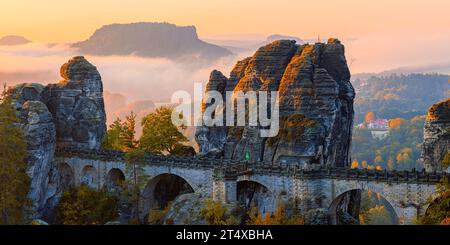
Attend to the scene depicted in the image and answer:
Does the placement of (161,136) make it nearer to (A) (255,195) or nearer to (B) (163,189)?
(B) (163,189)

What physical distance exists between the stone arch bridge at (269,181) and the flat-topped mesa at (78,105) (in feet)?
17.0

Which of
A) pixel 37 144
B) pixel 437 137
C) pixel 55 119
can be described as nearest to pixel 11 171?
pixel 37 144

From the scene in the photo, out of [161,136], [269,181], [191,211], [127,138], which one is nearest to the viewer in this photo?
[191,211]

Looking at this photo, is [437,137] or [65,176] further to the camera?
[65,176]

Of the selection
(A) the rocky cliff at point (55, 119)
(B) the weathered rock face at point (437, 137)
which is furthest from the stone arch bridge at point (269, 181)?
(B) the weathered rock face at point (437, 137)

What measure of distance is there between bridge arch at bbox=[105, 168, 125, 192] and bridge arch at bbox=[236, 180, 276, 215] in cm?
1442

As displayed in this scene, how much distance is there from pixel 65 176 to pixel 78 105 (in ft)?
26.9

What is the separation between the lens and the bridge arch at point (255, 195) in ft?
185

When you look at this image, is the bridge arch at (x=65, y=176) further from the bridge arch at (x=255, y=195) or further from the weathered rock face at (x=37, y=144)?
the bridge arch at (x=255, y=195)

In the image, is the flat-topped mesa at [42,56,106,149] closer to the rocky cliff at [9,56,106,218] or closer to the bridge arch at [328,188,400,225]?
the rocky cliff at [9,56,106,218]

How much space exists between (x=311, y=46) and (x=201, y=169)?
1858 centimetres

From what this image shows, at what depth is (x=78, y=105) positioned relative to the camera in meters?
75.2
